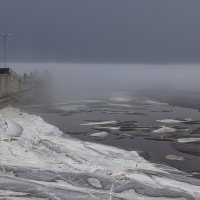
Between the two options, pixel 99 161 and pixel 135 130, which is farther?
pixel 135 130

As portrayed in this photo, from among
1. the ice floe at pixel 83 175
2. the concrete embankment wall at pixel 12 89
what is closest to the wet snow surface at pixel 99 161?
the ice floe at pixel 83 175

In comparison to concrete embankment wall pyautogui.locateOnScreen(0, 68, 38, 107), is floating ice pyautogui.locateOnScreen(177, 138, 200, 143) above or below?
below

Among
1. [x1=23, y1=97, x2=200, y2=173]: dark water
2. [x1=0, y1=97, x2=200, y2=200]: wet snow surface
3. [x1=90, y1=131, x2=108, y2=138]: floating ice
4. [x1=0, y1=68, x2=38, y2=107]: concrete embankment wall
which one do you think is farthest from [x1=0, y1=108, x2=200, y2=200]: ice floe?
[x1=0, y1=68, x2=38, y2=107]: concrete embankment wall

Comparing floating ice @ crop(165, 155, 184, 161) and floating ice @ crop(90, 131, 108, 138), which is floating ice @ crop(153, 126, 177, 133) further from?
floating ice @ crop(165, 155, 184, 161)

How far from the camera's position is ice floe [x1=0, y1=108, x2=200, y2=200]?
16.7 metres

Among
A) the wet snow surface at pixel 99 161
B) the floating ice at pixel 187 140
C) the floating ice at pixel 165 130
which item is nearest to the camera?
A: the wet snow surface at pixel 99 161

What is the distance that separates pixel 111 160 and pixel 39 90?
2185 inches

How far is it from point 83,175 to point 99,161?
126 inches

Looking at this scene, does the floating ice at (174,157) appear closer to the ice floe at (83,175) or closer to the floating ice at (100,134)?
the ice floe at (83,175)

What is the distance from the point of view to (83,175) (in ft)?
61.5

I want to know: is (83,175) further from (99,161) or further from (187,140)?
(187,140)

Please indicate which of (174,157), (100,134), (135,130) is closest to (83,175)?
(174,157)

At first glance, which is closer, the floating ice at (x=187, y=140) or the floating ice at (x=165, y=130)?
the floating ice at (x=187, y=140)

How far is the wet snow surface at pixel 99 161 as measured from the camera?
671 inches
